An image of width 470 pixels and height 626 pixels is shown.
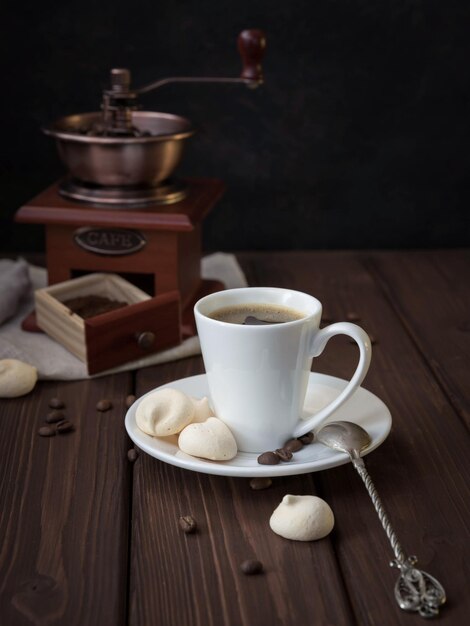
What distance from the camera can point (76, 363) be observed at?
141 cm

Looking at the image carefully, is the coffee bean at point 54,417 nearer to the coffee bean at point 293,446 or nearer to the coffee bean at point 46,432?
the coffee bean at point 46,432

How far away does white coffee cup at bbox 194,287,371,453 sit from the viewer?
3.32 feet

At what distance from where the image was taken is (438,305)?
173cm

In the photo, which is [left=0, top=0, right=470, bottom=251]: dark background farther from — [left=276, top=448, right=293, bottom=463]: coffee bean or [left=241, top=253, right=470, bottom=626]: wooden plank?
[left=276, top=448, right=293, bottom=463]: coffee bean

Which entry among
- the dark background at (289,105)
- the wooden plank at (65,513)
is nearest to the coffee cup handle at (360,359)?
the wooden plank at (65,513)

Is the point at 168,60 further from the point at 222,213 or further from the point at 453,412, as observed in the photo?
the point at 453,412

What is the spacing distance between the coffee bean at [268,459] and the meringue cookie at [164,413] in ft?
0.35

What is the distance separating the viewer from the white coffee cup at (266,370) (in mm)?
1012

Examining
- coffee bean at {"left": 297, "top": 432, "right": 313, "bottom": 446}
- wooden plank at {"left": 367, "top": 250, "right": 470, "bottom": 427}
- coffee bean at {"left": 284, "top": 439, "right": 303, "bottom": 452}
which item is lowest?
wooden plank at {"left": 367, "top": 250, "right": 470, "bottom": 427}

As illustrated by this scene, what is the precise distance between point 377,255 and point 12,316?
35.1 inches

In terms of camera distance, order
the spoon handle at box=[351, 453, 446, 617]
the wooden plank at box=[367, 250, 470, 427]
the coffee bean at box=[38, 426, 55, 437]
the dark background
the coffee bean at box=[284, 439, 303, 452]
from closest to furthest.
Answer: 1. the spoon handle at box=[351, 453, 446, 617]
2. the coffee bean at box=[284, 439, 303, 452]
3. the coffee bean at box=[38, 426, 55, 437]
4. the wooden plank at box=[367, 250, 470, 427]
5. the dark background

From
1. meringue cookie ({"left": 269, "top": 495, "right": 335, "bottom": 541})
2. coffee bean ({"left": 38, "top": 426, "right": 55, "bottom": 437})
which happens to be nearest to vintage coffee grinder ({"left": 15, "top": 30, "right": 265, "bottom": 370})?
coffee bean ({"left": 38, "top": 426, "right": 55, "bottom": 437})

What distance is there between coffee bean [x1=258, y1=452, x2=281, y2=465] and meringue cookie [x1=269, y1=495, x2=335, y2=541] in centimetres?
6

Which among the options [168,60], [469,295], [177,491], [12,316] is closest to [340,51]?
[168,60]
